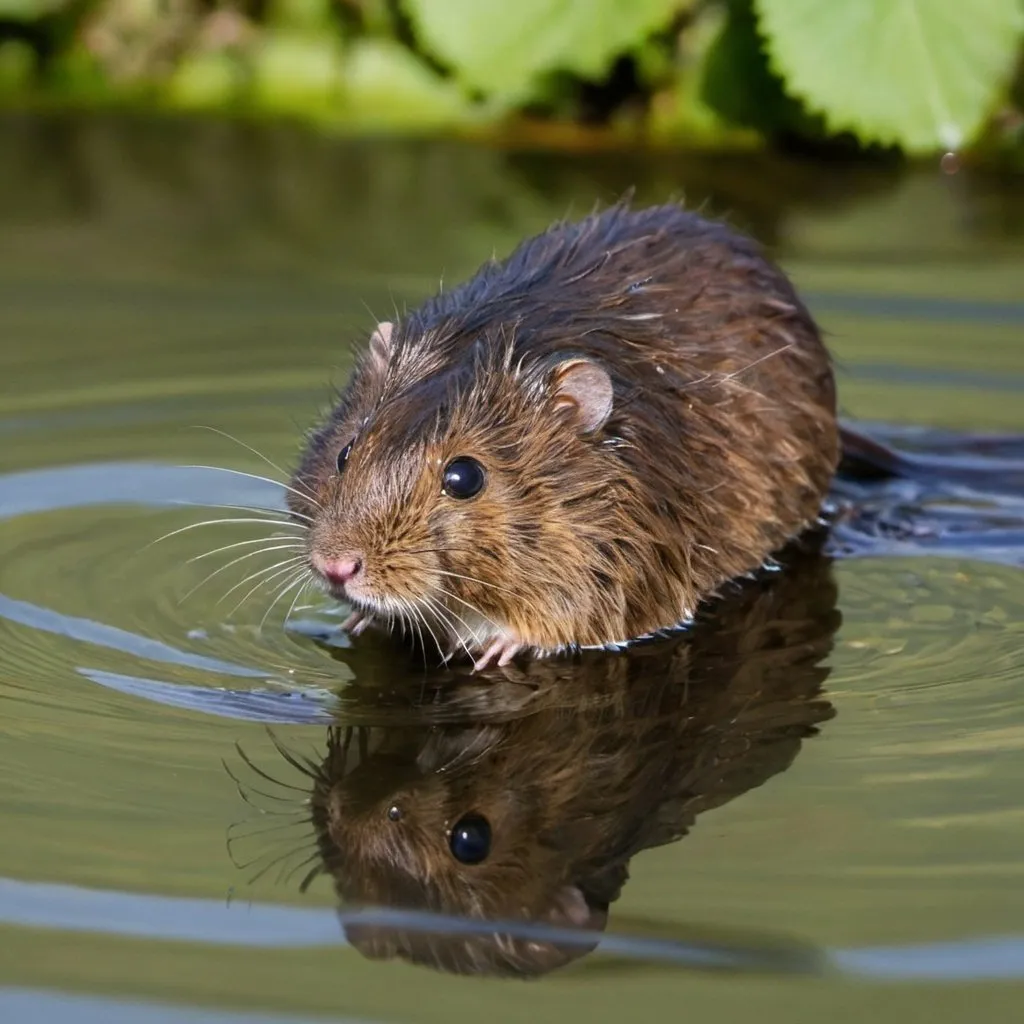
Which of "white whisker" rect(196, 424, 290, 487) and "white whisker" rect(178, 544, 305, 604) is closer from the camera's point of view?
"white whisker" rect(178, 544, 305, 604)

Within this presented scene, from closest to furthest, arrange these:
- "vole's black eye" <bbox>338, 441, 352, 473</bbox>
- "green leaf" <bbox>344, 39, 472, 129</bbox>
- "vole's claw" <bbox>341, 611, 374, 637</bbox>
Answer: "vole's black eye" <bbox>338, 441, 352, 473</bbox> → "vole's claw" <bbox>341, 611, 374, 637</bbox> → "green leaf" <bbox>344, 39, 472, 129</bbox>

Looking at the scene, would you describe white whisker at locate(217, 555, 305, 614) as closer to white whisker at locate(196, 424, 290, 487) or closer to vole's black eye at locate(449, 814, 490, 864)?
white whisker at locate(196, 424, 290, 487)

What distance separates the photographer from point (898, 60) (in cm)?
832

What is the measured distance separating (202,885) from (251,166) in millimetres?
6459

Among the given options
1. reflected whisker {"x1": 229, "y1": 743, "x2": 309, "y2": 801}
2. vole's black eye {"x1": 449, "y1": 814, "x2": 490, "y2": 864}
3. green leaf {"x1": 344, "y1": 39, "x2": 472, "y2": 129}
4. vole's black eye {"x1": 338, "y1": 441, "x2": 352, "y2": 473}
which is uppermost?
vole's black eye {"x1": 338, "y1": 441, "x2": 352, "y2": 473}

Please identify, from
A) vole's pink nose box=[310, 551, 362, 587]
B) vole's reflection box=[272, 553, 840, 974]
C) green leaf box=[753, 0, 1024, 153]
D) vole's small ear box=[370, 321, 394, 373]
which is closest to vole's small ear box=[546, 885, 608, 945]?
vole's reflection box=[272, 553, 840, 974]

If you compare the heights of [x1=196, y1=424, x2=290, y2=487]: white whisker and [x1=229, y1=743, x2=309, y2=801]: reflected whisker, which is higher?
[x1=229, y1=743, x2=309, y2=801]: reflected whisker

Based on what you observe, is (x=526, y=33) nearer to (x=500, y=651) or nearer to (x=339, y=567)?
(x=500, y=651)

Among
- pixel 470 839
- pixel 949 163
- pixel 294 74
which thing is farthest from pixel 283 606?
pixel 294 74

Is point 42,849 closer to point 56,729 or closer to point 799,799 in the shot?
point 56,729

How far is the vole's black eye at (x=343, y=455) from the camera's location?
495 cm

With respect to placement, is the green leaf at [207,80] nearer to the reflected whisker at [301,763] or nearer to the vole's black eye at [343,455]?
the vole's black eye at [343,455]

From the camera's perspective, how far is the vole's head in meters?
4.76

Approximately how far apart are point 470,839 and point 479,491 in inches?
45.6
